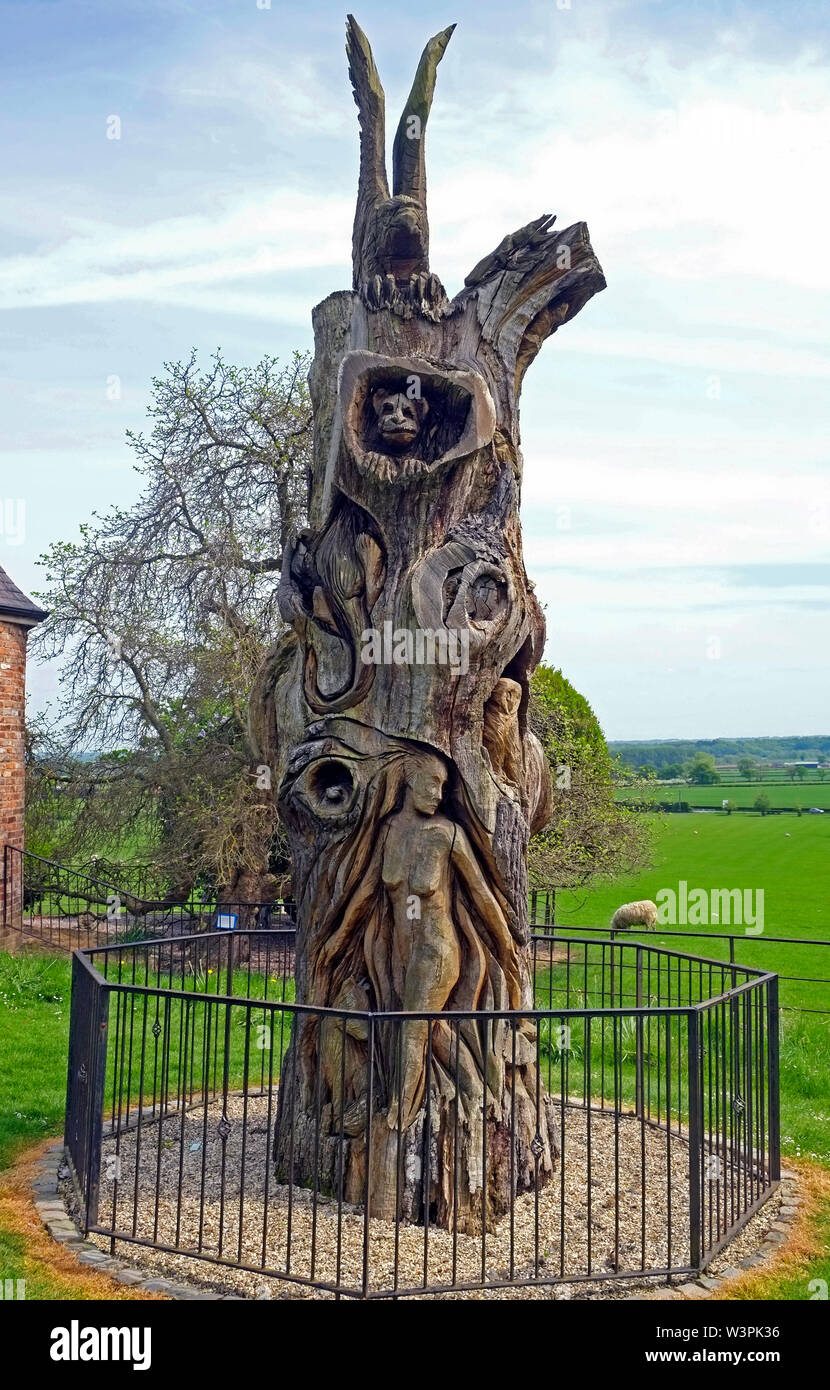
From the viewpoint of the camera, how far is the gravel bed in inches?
189

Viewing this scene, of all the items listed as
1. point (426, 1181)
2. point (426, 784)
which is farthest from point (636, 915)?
point (426, 1181)

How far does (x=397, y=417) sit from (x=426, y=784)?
2027mm

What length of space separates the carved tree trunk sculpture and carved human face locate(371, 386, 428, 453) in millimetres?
11

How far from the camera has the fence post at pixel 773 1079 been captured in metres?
6.16

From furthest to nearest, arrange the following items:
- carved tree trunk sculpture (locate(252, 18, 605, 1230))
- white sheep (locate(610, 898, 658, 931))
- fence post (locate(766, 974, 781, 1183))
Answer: white sheep (locate(610, 898, 658, 931)) → fence post (locate(766, 974, 781, 1183)) → carved tree trunk sculpture (locate(252, 18, 605, 1230))

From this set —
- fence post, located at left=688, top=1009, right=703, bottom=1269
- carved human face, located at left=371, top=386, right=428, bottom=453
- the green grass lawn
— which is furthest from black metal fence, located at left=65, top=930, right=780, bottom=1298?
carved human face, located at left=371, top=386, right=428, bottom=453

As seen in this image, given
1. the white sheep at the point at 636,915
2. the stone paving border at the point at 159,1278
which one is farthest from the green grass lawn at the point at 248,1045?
the white sheep at the point at 636,915

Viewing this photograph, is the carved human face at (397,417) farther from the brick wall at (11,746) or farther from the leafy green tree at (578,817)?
the brick wall at (11,746)

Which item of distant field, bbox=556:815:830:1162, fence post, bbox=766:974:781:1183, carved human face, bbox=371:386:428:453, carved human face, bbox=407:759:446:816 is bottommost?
distant field, bbox=556:815:830:1162

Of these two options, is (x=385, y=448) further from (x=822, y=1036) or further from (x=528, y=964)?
(x=822, y=1036)

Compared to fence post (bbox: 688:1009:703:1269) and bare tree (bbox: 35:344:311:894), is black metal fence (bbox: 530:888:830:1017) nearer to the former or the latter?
bare tree (bbox: 35:344:311:894)

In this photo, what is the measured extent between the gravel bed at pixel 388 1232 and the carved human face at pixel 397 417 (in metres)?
3.56

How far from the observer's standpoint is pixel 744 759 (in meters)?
107

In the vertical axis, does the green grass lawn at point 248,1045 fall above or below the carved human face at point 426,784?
below
